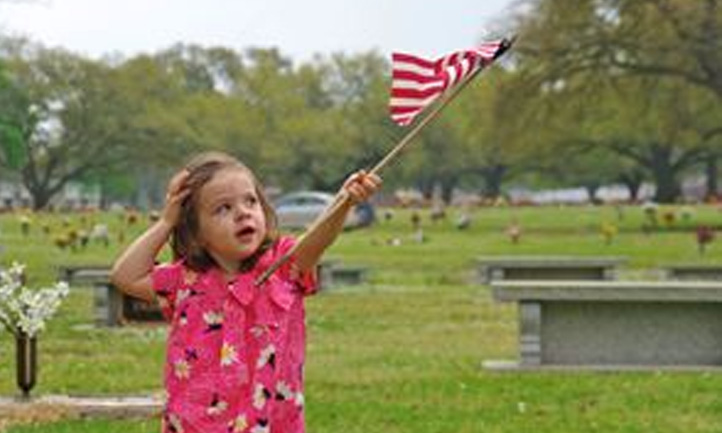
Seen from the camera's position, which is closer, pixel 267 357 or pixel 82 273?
pixel 267 357

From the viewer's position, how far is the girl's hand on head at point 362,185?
14.9 ft

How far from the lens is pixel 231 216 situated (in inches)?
184

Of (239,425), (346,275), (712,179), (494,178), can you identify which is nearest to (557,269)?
(346,275)

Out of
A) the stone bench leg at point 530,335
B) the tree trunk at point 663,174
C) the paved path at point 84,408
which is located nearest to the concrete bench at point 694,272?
the stone bench leg at point 530,335

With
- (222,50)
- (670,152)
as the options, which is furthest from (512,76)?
(222,50)

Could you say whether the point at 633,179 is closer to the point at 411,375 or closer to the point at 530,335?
the point at 530,335

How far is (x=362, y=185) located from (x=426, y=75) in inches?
20.5

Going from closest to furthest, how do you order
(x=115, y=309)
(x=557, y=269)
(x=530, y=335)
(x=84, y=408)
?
1. (x=84, y=408)
2. (x=530, y=335)
3. (x=115, y=309)
4. (x=557, y=269)

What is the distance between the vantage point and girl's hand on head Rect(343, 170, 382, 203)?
4527mm

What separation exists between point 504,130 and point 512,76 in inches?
61.7

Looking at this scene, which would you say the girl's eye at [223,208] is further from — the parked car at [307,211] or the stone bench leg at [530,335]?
the parked car at [307,211]

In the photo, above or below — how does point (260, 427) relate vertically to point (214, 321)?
below

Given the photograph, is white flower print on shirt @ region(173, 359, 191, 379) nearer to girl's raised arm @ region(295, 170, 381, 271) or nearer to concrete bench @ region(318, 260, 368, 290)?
girl's raised arm @ region(295, 170, 381, 271)

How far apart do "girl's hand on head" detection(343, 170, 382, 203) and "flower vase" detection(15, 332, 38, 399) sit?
5699 millimetres
